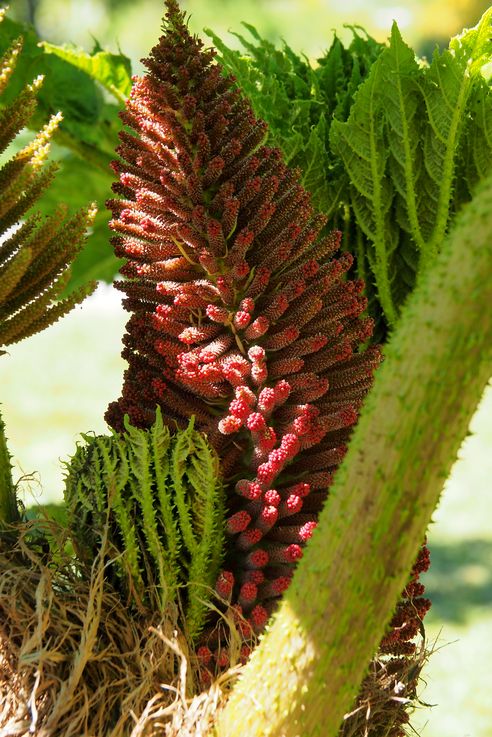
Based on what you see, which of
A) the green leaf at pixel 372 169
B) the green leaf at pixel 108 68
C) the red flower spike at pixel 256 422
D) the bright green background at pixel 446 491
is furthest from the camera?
the bright green background at pixel 446 491

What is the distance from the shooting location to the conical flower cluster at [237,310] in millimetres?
575

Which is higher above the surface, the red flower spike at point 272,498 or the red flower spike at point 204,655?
the red flower spike at point 272,498

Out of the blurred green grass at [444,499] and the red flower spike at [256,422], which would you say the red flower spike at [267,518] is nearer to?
the red flower spike at [256,422]

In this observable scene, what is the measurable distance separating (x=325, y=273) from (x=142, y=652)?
0.26 m

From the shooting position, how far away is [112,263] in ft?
3.95

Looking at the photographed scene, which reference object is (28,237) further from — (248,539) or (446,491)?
(446,491)

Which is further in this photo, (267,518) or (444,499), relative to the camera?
(444,499)

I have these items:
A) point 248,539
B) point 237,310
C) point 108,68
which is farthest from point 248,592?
point 108,68

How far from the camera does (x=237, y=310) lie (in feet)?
1.94

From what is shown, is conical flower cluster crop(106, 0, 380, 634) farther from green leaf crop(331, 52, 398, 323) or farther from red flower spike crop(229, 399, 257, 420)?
green leaf crop(331, 52, 398, 323)

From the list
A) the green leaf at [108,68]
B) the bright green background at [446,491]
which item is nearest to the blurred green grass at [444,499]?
the bright green background at [446,491]

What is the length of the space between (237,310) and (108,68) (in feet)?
1.87

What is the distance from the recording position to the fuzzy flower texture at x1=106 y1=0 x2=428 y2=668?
22.6 inches

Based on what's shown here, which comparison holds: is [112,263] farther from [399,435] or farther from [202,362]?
[399,435]
